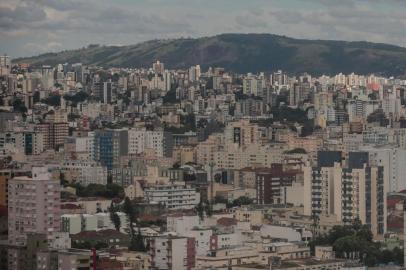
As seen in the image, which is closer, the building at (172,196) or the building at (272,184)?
the building at (172,196)

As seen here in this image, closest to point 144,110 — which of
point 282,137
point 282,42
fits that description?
point 282,137

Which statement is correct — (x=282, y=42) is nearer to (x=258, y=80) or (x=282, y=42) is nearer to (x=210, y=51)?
(x=210, y=51)

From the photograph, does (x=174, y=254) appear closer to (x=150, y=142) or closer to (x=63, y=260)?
(x=63, y=260)

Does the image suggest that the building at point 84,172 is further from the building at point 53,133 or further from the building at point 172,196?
the building at point 53,133

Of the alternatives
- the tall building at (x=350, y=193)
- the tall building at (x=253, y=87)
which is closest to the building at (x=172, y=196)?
the tall building at (x=350, y=193)

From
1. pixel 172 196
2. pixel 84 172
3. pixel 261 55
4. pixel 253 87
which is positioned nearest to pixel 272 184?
pixel 172 196
